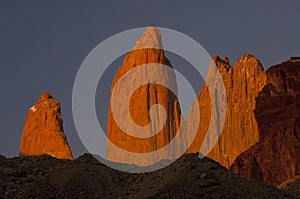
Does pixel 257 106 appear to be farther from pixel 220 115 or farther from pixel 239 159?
pixel 220 115

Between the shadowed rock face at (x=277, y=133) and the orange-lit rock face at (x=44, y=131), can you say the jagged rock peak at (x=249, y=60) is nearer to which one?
the orange-lit rock face at (x=44, y=131)

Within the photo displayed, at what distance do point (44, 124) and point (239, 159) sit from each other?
72503 millimetres

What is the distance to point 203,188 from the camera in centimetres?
2219

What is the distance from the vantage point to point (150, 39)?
4951 inches

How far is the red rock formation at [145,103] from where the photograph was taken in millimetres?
118562

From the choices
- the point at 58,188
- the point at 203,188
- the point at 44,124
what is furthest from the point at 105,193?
the point at 44,124

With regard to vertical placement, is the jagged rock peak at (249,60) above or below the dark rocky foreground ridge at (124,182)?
above

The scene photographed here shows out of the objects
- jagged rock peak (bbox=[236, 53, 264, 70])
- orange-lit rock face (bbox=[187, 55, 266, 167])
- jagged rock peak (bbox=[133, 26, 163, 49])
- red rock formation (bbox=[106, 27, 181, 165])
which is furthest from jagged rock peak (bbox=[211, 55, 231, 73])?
jagged rock peak (bbox=[133, 26, 163, 49])

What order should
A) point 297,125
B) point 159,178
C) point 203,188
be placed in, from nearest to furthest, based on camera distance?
point 203,188
point 159,178
point 297,125

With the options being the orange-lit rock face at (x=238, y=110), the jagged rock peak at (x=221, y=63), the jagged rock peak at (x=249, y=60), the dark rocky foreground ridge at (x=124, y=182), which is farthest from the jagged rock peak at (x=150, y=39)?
the dark rocky foreground ridge at (x=124, y=182)

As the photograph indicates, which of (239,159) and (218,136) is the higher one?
(218,136)

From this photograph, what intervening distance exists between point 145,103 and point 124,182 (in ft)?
311

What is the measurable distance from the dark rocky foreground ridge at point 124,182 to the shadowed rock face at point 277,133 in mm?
25895

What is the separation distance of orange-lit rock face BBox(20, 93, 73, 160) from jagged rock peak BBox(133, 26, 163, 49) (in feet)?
81.0
